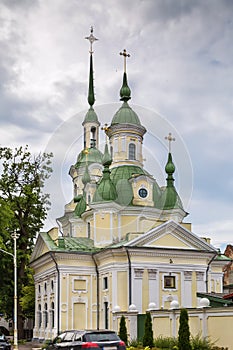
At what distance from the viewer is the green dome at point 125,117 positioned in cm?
5428

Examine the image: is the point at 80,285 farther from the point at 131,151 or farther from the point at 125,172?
the point at 131,151

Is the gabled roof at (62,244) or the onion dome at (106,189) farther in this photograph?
the onion dome at (106,189)

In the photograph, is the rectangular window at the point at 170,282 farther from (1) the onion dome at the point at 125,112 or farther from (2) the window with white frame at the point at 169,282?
(1) the onion dome at the point at 125,112

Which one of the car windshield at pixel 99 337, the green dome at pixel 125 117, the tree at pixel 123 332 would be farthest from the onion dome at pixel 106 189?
the car windshield at pixel 99 337

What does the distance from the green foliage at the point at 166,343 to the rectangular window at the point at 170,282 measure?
53.4 feet

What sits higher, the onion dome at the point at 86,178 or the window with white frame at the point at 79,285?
the onion dome at the point at 86,178

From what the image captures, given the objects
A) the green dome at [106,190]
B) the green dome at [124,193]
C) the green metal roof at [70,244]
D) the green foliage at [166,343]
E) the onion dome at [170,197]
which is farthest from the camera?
the onion dome at [170,197]

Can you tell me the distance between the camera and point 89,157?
213ft

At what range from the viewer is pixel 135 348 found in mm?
28281

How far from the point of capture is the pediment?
4419 centimetres

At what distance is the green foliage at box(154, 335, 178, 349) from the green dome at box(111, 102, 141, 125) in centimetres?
2868

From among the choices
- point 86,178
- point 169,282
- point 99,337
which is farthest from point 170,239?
point 99,337

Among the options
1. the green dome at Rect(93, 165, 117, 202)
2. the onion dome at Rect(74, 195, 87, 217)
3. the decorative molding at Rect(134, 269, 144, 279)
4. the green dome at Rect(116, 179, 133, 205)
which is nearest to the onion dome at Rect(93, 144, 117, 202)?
the green dome at Rect(93, 165, 117, 202)

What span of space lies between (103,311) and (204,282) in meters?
7.96
